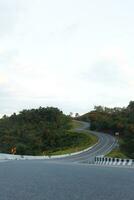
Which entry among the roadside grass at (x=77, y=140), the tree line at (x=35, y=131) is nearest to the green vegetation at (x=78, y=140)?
the roadside grass at (x=77, y=140)

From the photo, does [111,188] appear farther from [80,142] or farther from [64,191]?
[80,142]

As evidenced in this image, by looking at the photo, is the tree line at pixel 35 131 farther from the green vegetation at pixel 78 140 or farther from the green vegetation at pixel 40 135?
the green vegetation at pixel 78 140

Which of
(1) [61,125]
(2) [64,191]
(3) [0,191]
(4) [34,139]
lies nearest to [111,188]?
(2) [64,191]

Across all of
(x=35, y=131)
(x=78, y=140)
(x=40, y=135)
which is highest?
(x=35, y=131)

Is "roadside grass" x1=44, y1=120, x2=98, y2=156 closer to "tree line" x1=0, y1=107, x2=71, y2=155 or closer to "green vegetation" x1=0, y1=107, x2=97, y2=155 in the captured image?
"green vegetation" x1=0, y1=107, x2=97, y2=155

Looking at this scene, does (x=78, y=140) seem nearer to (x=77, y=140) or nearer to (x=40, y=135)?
(x=77, y=140)

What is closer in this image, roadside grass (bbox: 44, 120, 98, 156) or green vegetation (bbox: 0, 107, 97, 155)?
green vegetation (bbox: 0, 107, 97, 155)

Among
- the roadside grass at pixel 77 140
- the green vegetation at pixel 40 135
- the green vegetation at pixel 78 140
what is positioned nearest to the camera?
the green vegetation at pixel 40 135

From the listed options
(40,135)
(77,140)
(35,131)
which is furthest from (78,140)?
(35,131)

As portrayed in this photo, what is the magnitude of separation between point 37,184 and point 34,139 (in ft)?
448

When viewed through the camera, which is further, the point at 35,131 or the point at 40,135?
A: the point at 35,131

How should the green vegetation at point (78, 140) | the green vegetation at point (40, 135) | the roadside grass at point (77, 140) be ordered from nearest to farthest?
the green vegetation at point (40, 135) → the green vegetation at point (78, 140) → the roadside grass at point (77, 140)

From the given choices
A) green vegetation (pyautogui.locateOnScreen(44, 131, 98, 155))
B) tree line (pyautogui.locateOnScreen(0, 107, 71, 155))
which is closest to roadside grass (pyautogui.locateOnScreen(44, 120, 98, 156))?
green vegetation (pyautogui.locateOnScreen(44, 131, 98, 155))

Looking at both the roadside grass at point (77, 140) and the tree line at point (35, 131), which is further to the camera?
the roadside grass at point (77, 140)
